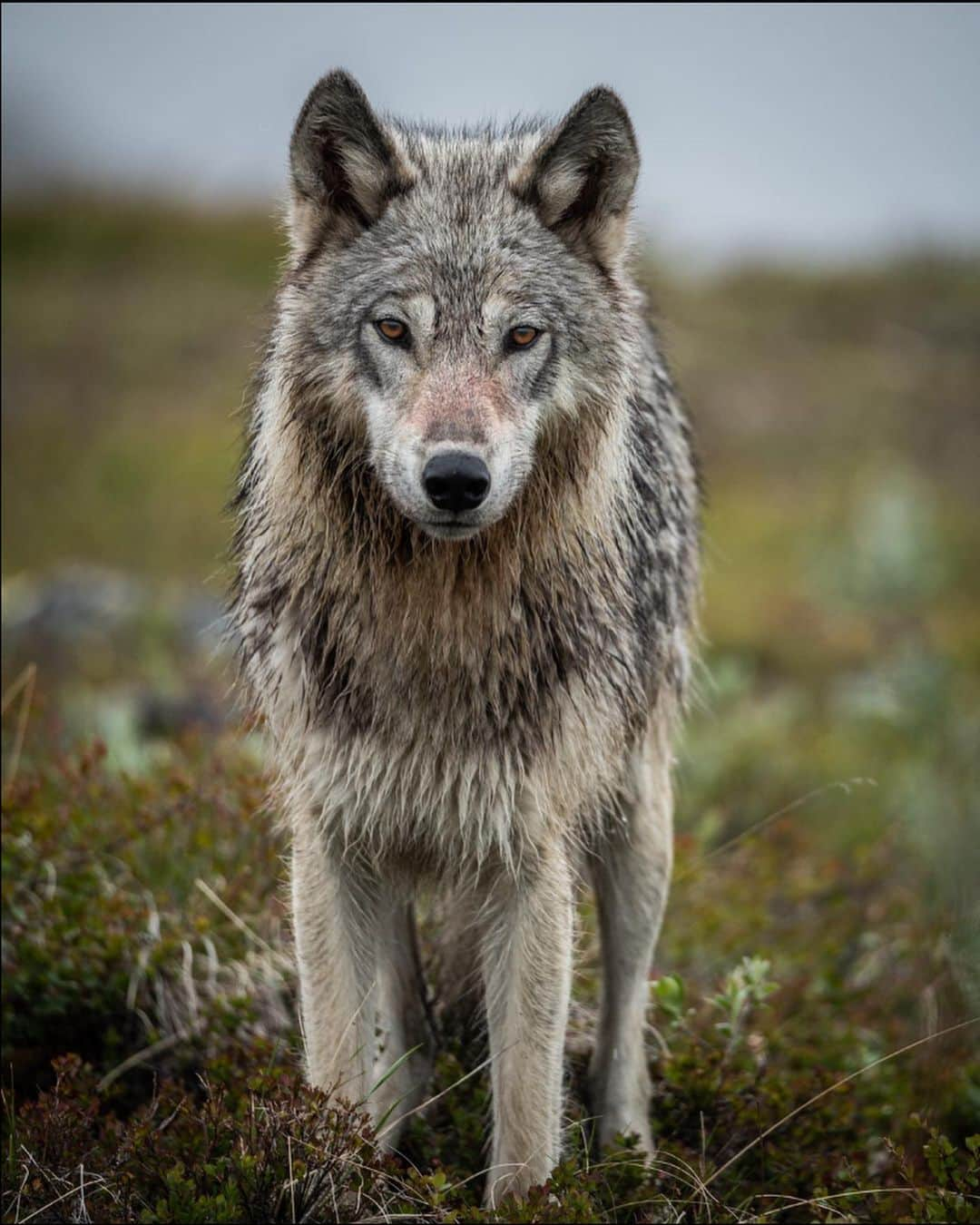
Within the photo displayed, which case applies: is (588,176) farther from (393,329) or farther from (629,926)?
(629,926)

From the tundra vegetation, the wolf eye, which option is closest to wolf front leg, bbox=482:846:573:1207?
the tundra vegetation

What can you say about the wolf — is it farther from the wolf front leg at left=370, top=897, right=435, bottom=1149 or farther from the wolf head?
the wolf front leg at left=370, top=897, right=435, bottom=1149

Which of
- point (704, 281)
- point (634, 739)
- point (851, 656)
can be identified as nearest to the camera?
point (634, 739)

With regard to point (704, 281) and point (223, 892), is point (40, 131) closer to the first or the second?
point (704, 281)

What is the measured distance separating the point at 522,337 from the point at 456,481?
0.55 metres

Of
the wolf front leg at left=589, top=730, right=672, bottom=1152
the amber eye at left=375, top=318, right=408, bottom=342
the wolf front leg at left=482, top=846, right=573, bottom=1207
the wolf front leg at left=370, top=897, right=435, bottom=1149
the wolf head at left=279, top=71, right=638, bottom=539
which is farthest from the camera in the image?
the wolf front leg at left=589, top=730, right=672, bottom=1152

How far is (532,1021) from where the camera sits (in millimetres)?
3754

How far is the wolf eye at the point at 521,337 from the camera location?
345cm

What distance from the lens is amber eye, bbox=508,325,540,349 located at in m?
3.46

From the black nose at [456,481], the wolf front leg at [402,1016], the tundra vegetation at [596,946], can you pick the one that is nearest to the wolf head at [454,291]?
the black nose at [456,481]

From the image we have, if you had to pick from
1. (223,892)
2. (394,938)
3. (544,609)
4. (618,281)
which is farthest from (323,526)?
(223,892)

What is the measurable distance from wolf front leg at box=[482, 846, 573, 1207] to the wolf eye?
4.86ft

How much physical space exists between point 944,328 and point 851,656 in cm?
1373

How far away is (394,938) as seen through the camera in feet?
14.3
